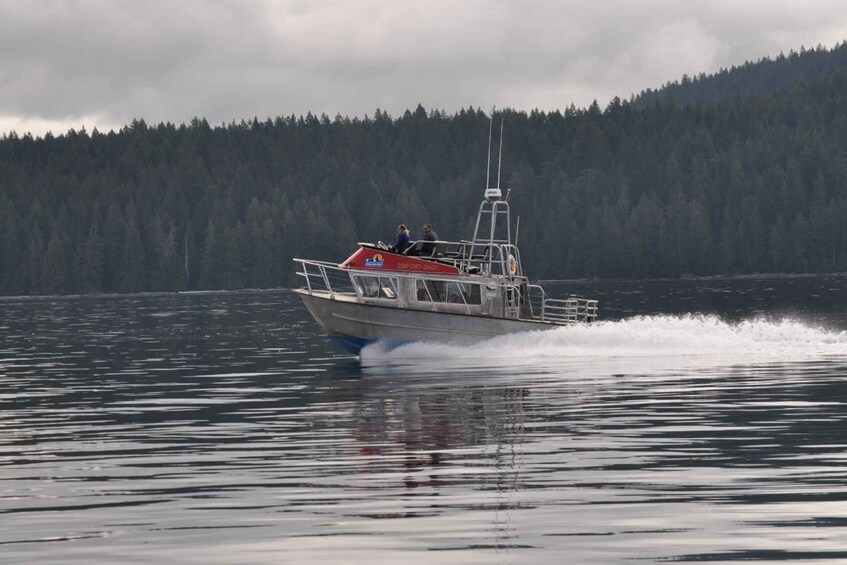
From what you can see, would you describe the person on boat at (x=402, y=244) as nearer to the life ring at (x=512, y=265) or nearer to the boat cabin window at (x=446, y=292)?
the boat cabin window at (x=446, y=292)

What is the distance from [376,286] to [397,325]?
4.36 feet

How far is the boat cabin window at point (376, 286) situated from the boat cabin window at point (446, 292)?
0.76 metres

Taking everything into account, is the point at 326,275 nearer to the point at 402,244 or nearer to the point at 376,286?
the point at 376,286

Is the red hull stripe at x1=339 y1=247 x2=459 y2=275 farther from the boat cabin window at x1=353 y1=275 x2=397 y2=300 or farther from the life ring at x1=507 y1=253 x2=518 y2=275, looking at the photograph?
the life ring at x1=507 y1=253 x2=518 y2=275

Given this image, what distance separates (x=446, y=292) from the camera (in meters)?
44.1

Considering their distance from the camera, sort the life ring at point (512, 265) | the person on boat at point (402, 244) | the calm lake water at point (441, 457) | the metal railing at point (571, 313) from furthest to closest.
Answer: the life ring at point (512, 265), the person on boat at point (402, 244), the metal railing at point (571, 313), the calm lake water at point (441, 457)

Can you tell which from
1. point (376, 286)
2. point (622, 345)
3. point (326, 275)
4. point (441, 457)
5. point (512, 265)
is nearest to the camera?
point (441, 457)

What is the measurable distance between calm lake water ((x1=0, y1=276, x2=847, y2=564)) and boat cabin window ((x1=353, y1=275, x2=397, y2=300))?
5.43 feet

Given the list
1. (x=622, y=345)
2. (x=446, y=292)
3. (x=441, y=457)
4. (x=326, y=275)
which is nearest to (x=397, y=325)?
(x=446, y=292)

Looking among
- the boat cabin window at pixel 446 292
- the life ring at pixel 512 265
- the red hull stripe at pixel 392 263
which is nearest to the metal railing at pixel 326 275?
the red hull stripe at pixel 392 263

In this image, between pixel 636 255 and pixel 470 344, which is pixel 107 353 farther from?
pixel 636 255

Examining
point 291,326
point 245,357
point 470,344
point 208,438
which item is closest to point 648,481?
point 208,438

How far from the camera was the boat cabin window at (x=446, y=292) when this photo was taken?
44.0m

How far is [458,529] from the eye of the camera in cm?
1566
